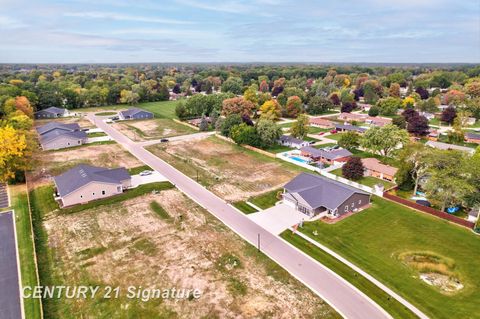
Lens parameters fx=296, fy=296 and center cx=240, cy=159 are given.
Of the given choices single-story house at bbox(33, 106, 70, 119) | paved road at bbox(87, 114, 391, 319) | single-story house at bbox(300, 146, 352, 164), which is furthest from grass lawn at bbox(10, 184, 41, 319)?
single-story house at bbox(33, 106, 70, 119)

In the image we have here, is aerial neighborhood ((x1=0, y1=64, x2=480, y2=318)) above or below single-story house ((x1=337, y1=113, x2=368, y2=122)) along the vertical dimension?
below

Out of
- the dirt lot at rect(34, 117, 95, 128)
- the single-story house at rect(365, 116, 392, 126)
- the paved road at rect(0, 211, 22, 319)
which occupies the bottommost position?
the paved road at rect(0, 211, 22, 319)

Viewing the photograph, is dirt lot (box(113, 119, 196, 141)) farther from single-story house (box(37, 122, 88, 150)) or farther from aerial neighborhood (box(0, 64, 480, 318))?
single-story house (box(37, 122, 88, 150))

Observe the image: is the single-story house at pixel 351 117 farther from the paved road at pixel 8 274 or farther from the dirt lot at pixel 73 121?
the paved road at pixel 8 274

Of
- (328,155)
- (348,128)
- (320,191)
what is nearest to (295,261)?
(320,191)

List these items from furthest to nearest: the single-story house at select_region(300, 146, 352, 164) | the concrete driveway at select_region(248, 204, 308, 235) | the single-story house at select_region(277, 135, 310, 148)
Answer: the single-story house at select_region(277, 135, 310, 148)
the single-story house at select_region(300, 146, 352, 164)
the concrete driveway at select_region(248, 204, 308, 235)

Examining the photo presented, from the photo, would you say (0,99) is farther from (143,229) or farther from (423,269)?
(423,269)

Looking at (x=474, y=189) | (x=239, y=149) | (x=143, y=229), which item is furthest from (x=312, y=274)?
(x=239, y=149)
